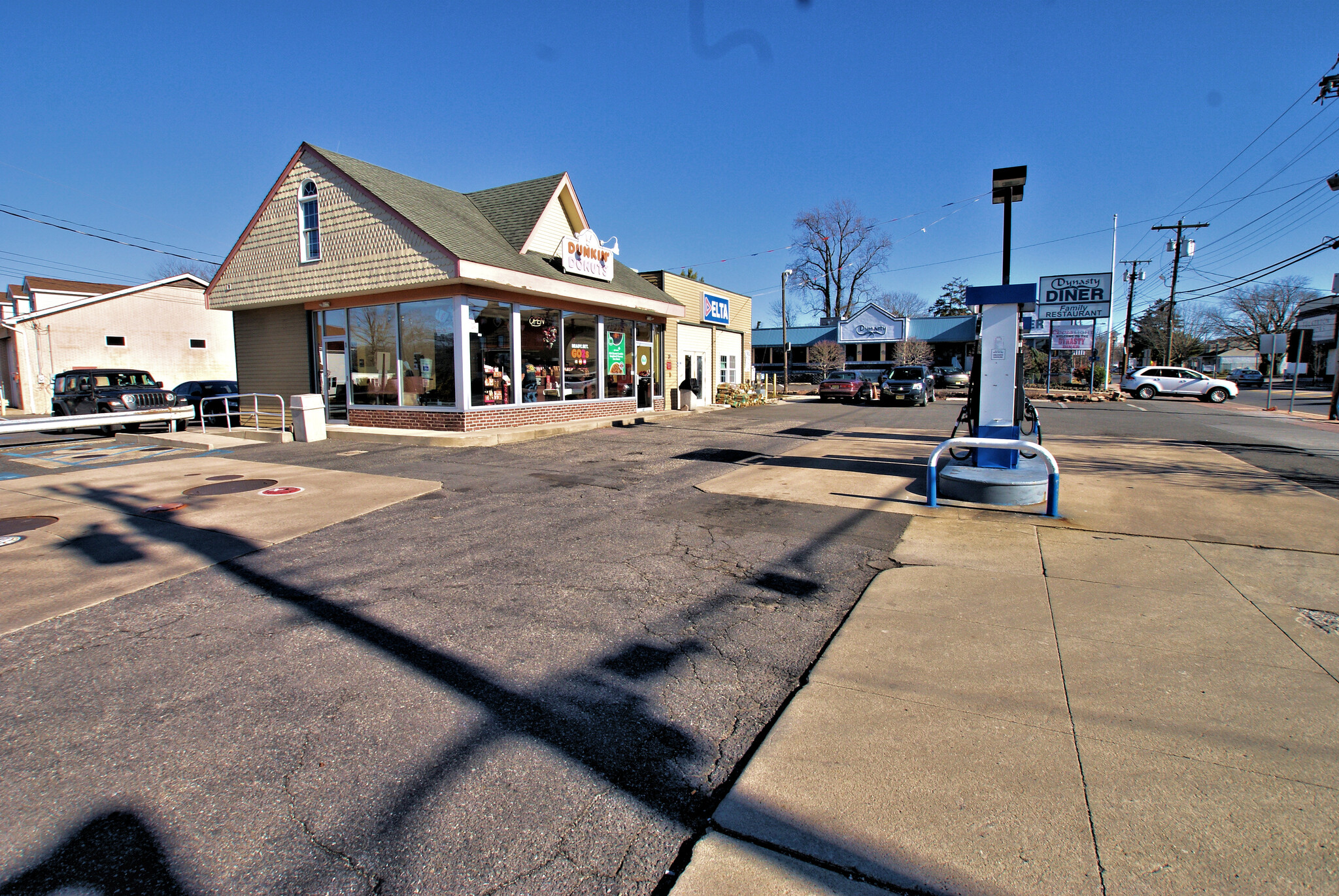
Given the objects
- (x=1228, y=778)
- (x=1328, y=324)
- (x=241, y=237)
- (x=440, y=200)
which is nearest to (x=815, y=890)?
(x=1228, y=778)

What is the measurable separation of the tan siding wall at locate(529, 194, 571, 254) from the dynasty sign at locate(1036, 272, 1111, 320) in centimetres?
3103

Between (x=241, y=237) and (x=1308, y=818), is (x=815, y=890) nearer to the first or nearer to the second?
(x=1308, y=818)

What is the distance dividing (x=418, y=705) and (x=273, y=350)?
17249 mm

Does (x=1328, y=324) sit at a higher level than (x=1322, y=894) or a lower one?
higher

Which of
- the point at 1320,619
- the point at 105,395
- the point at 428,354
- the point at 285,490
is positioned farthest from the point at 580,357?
the point at 1320,619

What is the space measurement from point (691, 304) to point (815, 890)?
79.0 feet

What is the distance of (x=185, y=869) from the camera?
7.32 feet

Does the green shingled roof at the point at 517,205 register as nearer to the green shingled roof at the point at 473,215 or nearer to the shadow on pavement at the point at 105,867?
the green shingled roof at the point at 473,215

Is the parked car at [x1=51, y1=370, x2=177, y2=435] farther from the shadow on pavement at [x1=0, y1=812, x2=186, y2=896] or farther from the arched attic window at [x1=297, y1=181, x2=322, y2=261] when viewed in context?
the shadow on pavement at [x1=0, y1=812, x2=186, y2=896]

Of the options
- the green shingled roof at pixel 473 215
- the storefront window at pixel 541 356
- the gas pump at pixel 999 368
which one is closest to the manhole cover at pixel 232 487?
the green shingled roof at pixel 473 215

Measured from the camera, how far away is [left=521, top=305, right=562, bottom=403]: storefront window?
50.5ft

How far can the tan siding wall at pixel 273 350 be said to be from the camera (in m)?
16.7

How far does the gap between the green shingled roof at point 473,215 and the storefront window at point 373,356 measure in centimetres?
240

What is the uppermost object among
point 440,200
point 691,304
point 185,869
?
point 440,200
